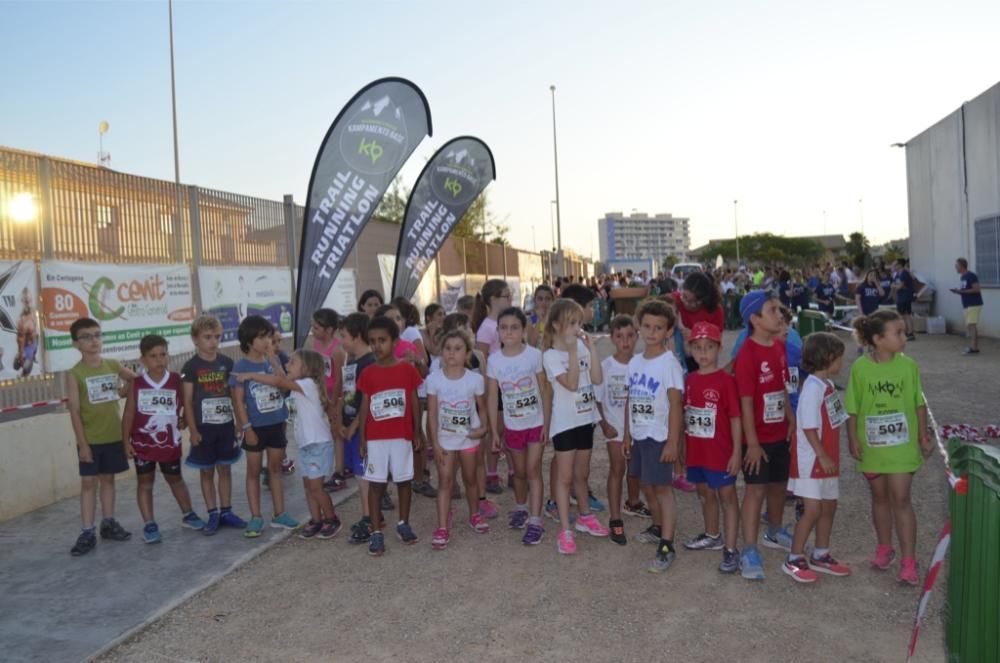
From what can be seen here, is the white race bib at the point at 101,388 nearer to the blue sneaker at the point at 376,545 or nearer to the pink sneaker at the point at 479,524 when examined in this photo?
the blue sneaker at the point at 376,545

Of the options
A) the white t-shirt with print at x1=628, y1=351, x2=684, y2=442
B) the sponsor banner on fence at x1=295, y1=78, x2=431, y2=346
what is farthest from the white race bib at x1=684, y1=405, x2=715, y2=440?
the sponsor banner on fence at x1=295, y1=78, x2=431, y2=346

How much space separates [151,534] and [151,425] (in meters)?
0.79

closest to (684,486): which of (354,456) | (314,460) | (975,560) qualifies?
(354,456)

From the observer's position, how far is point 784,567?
15.9ft

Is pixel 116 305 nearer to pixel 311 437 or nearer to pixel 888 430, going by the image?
pixel 311 437

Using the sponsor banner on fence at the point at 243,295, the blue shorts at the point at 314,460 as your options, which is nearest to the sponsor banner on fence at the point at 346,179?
the sponsor banner on fence at the point at 243,295

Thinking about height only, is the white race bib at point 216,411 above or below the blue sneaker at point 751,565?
above

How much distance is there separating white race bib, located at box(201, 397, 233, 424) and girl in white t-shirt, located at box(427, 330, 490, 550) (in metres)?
1.60

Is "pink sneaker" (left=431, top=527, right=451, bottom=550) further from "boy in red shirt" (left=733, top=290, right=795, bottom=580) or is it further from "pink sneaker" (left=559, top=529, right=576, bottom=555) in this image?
"boy in red shirt" (left=733, top=290, right=795, bottom=580)

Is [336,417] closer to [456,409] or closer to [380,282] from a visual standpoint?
[456,409]

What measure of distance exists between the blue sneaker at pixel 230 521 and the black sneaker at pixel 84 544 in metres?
0.89

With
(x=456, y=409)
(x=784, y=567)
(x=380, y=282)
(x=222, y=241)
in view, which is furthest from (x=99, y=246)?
(x=380, y=282)

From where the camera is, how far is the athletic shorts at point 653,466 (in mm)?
5207

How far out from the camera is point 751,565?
4.82 meters
